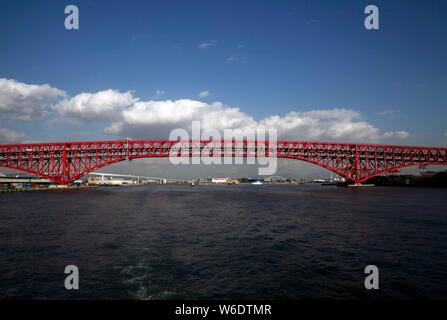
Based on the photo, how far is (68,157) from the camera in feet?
277

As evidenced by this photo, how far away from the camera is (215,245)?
17.2m

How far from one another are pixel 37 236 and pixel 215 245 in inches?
494

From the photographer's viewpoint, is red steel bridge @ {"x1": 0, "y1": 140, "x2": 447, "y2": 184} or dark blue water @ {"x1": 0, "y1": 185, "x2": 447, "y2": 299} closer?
dark blue water @ {"x1": 0, "y1": 185, "x2": 447, "y2": 299}

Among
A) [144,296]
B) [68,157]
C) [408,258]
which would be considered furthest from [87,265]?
[68,157]

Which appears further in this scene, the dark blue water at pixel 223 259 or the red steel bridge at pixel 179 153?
the red steel bridge at pixel 179 153

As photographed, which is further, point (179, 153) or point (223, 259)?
point (179, 153)
